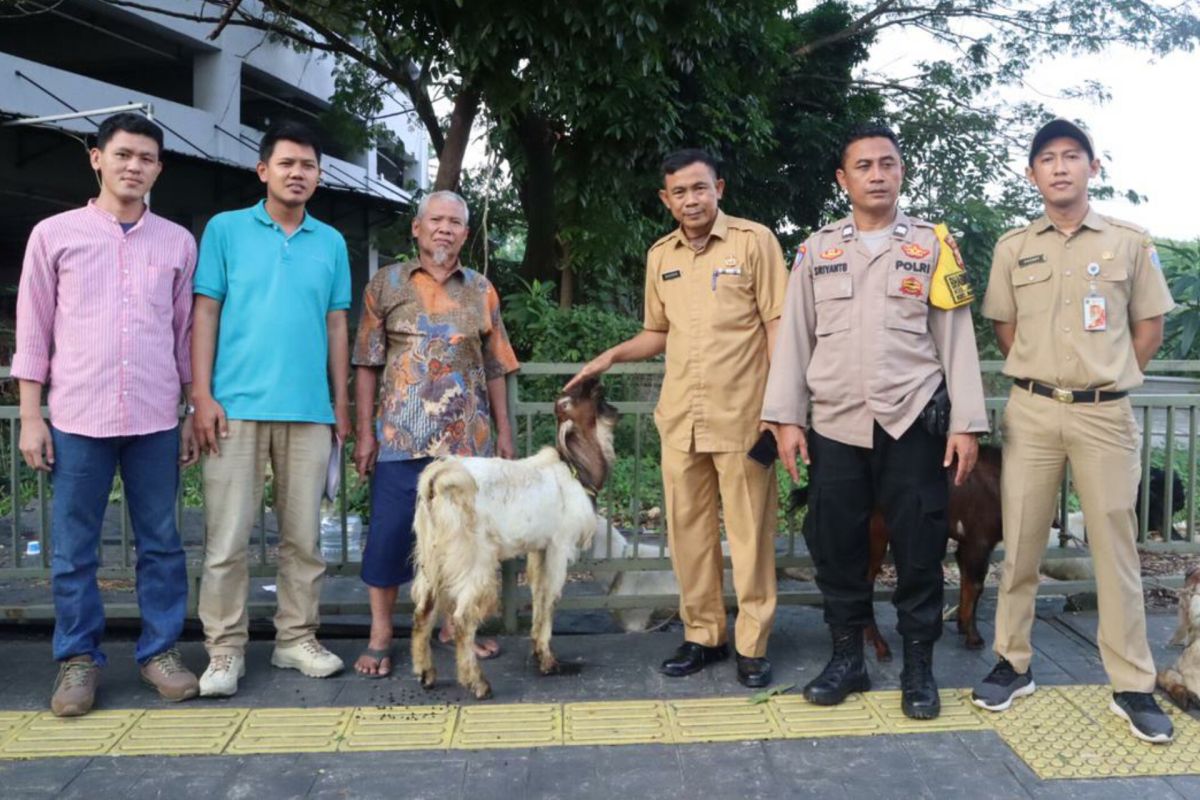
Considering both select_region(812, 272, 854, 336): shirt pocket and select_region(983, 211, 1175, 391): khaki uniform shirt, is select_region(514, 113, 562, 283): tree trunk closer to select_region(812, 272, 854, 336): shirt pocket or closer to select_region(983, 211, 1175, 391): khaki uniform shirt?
select_region(812, 272, 854, 336): shirt pocket

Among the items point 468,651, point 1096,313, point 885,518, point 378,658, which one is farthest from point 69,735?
point 1096,313

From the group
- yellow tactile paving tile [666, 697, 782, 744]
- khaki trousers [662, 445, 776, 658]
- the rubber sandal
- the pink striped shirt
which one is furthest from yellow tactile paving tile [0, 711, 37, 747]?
khaki trousers [662, 445, 776, 658]

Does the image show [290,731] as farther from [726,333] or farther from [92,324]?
[726,333]

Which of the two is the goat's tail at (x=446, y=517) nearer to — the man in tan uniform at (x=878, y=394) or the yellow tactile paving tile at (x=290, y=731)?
the yellow tactile paving tile at (x=290, y=731)

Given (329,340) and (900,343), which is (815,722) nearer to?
(900,343)

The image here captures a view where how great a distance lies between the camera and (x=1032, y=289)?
3693 millimetres

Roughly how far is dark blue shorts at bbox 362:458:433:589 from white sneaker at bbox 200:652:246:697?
633 mm

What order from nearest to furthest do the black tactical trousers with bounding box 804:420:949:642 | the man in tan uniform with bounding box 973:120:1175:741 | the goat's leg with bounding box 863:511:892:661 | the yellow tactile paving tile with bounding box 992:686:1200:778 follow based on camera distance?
the yellow tactile paving tile with bounding box 992:686:1200:778 → the man in tan uniform with bounding box 973:120:1175:741 → the black tactical trousers with bounding box 804:420:949:642 → the goat's leg with bounding box 863:511:892:661

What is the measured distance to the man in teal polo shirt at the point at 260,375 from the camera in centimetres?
393

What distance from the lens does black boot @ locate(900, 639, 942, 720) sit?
12.0 feet

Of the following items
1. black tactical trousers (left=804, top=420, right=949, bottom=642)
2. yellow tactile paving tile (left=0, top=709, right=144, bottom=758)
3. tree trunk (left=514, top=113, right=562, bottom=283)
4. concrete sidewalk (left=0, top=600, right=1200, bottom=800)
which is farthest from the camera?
tree trunk (left=514, top=113, right=562, bottom=283)

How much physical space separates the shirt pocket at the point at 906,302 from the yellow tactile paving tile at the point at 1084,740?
1.52m

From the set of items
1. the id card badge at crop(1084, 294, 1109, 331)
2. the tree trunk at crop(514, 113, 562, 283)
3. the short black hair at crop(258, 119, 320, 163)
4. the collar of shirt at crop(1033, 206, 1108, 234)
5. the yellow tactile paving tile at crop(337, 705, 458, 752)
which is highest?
the tree trunk at crop(514, 113, 562, 283)

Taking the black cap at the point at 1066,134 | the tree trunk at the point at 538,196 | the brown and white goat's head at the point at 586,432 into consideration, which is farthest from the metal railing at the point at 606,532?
the tree trunk at the point at 538,196
